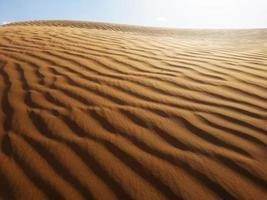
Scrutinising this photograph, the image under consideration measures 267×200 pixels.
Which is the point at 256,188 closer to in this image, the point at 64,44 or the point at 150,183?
the point at 150,183

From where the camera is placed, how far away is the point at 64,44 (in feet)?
16.6

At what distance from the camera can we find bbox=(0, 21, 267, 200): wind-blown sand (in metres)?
1.86

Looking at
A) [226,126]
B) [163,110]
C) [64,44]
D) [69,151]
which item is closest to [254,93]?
[226,126]

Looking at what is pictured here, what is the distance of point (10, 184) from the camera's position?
191 cm

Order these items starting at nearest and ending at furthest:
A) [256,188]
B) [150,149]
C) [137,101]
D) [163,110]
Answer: [256,188], [150,149], [163,110], [137,101]

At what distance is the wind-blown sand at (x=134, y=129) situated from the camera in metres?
1.86

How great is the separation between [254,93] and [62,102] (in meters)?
1.79

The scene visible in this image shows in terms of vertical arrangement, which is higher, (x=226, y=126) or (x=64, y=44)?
(x=226, y=126)

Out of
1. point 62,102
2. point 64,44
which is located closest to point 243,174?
point 62,102

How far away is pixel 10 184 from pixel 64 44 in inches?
138

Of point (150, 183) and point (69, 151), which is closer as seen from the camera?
point (150, 183)

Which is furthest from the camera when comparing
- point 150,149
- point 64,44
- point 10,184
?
point 64,44

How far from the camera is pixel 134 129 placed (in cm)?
237

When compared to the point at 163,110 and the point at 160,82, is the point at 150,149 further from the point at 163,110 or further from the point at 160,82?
the point at 160,82
